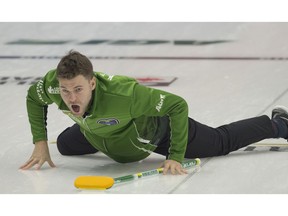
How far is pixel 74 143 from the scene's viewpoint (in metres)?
4.72

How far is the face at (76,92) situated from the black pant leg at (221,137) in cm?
50

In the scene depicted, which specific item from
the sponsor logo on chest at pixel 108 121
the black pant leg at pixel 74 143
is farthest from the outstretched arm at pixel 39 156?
the sponsor logo on chest at pixel 108 121

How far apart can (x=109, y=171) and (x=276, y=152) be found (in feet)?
2.73

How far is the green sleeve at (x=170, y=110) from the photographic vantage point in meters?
4.19

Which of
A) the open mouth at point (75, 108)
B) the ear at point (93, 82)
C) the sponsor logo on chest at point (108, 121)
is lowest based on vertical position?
the sponsor logo on chest at point (108, 121)

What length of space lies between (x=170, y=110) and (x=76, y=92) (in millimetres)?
417

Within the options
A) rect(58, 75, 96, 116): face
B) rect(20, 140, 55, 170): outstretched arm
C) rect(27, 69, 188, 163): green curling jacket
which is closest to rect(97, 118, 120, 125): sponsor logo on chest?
rect(27, 69, 188, 163): green curling jacket

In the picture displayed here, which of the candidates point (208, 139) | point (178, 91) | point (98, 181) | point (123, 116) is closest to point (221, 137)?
point (208, 139)

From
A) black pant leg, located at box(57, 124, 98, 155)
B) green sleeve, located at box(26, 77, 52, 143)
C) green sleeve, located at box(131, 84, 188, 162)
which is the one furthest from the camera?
black pant leg, located at box(57, 124, 98, 155)

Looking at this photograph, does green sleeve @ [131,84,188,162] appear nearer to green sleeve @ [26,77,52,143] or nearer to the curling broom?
the curling broom

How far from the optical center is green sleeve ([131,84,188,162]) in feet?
13.8

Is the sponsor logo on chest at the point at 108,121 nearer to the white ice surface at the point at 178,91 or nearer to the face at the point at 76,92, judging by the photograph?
the face at the point at 76,92
